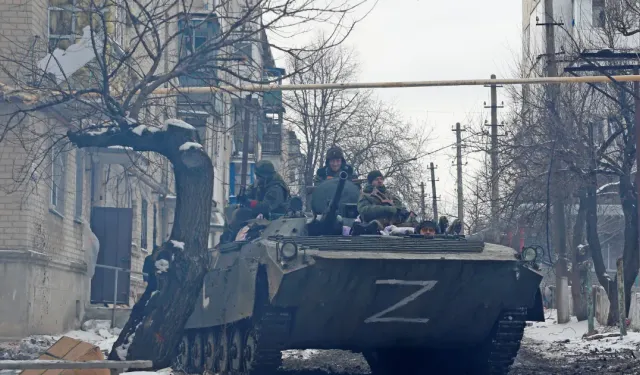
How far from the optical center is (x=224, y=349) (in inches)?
531

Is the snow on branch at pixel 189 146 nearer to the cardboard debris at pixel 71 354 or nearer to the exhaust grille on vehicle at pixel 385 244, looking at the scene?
the exhaust grille on vehicle at pixel 385 244

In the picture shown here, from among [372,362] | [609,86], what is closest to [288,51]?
[372,362]

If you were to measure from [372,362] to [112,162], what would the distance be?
33.4 feet

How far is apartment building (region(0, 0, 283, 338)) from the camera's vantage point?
Result: 1617cm

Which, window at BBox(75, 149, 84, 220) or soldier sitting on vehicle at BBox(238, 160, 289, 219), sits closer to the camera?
soldier sitting on vehicle at BBox(238, 160, 289, 219)

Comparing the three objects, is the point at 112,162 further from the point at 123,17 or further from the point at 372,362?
the point at 372,362

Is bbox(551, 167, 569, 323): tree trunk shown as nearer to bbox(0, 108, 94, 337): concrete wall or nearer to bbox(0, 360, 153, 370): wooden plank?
bbox(0, 108, 94, 337): concrete wall

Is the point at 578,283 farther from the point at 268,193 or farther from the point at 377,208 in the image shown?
the point at 377,208

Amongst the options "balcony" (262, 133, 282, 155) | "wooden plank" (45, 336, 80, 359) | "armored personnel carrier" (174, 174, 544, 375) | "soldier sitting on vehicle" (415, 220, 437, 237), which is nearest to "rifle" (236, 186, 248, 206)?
"armored personnel carrier" (174, 174, 544, 375)

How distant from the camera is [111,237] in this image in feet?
79.4

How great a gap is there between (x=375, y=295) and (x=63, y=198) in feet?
35.4

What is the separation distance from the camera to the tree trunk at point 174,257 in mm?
12727

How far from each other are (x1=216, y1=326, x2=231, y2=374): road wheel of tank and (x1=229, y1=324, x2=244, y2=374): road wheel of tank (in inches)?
4.9

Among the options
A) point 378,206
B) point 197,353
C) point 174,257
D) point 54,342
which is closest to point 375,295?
point 378,206
